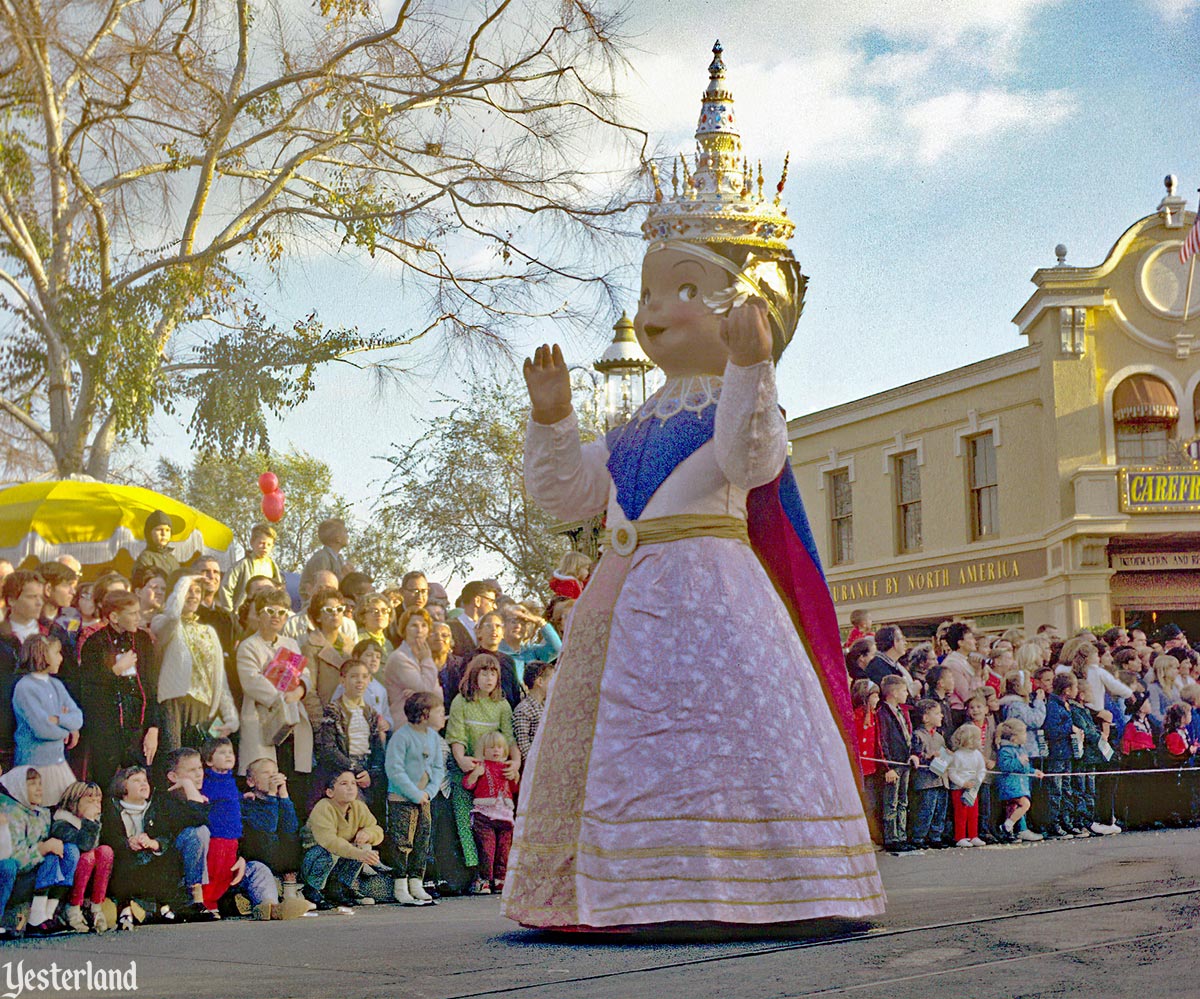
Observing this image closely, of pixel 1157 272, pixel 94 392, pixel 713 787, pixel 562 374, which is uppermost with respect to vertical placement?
pixel 1157 272

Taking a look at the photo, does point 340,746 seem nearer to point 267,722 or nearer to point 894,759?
point 267,722

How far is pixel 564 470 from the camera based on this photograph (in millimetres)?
5059

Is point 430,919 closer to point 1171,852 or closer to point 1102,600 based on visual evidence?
point 1171,852

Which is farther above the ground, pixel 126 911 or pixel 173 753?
pixel 173 753

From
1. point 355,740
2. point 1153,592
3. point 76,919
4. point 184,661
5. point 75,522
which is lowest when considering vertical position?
point 76,919

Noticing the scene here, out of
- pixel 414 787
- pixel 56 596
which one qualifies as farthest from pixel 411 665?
pixel 56 596

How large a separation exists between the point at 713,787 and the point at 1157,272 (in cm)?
2259

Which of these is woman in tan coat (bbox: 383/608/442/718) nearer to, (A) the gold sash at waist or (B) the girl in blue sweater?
(B) the girl in blue sweater

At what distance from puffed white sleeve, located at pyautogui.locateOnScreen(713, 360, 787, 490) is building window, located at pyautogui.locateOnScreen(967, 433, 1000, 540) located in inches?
866

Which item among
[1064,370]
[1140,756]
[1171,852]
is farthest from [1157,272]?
[1171,852]

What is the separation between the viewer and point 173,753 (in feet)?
23.3

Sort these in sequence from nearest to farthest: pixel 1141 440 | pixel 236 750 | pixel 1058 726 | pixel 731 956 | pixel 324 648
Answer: pixel 731 956 → pixel 236 750 → pixel 324 648 → pixel 1058 726 → pixel 1141 440

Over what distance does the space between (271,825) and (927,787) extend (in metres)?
4.90

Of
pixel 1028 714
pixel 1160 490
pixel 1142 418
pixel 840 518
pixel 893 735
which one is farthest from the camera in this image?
pixel 840 518
